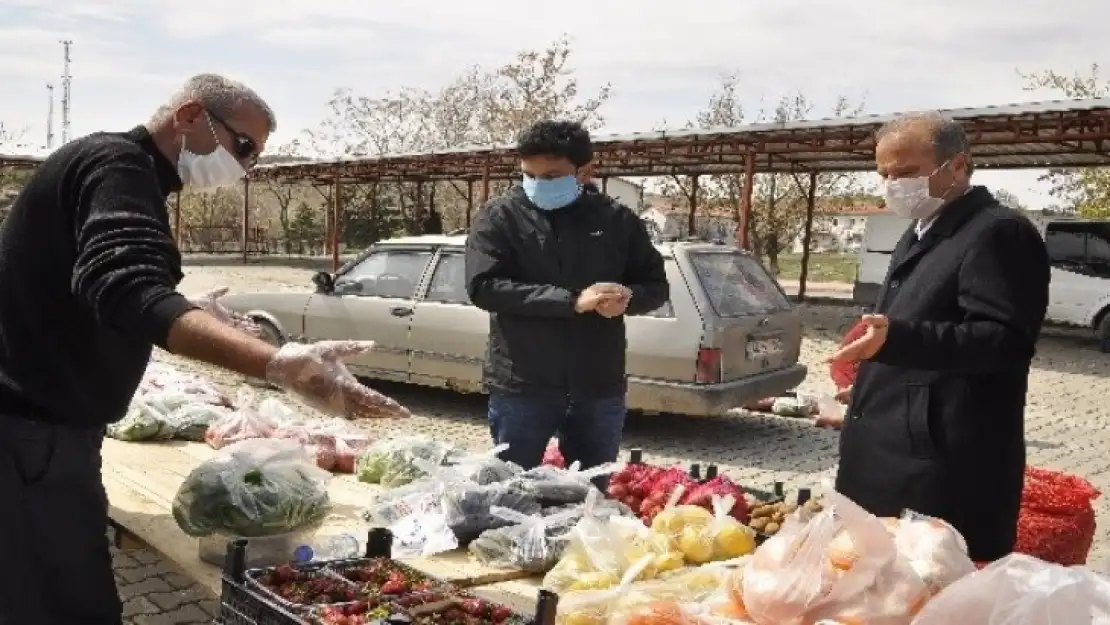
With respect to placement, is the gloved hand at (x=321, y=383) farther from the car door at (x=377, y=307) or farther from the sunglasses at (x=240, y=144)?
the car door at (x=377, y=307)

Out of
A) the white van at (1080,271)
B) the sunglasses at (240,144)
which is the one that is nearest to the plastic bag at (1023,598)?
the sunglasses at (240,144)

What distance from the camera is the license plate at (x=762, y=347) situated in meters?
8.33

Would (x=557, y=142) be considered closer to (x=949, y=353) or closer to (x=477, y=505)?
(x=477, y=505)

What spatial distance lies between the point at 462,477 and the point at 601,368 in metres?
0.92

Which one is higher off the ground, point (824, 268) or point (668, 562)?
point (668, 562)

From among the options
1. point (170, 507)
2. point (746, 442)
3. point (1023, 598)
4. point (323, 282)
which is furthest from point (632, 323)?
point (1023, 598)

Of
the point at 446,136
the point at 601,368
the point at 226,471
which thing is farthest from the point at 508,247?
the point at 446,136

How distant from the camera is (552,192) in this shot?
4020mm

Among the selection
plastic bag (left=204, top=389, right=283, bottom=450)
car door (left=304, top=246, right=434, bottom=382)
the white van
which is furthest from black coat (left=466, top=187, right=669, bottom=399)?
the white van

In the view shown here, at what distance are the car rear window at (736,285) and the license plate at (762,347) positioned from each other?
0.26m

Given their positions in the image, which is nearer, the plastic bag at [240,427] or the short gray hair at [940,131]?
the short gray hair at [940,131]

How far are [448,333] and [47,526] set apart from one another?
6758 millimetres

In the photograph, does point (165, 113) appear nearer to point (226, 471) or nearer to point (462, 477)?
point (226, 471)

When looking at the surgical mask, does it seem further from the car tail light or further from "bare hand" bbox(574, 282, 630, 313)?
the car tail light
